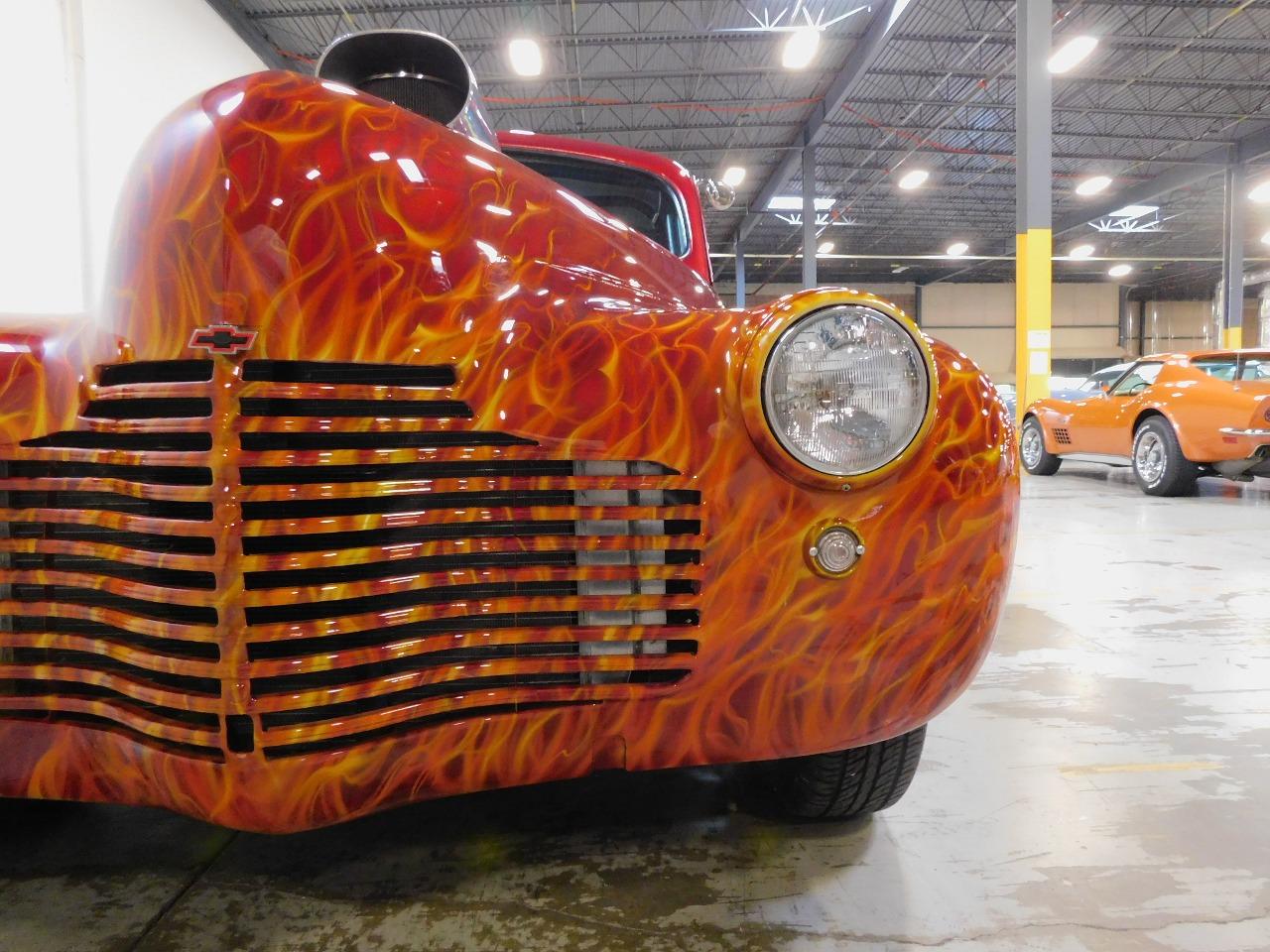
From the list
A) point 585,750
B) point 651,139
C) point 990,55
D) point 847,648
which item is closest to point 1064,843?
point 847,648

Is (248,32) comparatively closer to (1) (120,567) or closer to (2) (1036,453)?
(2) (1036,453)

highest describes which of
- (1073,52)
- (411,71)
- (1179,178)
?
(1179,178)

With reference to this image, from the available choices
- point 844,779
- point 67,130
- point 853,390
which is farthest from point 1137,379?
point 67,130

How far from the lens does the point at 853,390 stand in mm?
1133

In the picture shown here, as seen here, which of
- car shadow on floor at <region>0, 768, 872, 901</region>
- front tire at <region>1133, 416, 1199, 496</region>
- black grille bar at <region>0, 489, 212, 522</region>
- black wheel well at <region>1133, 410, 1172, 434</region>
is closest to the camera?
black grille bar at <region>0, 489, 212, 522</region>

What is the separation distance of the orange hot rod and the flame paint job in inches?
239

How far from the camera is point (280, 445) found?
99 cm

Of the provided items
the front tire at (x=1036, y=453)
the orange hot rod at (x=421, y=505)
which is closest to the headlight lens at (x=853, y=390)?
the orange hot rod at (x=421, y=505)

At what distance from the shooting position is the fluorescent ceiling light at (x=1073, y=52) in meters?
10.4

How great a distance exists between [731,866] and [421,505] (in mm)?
846

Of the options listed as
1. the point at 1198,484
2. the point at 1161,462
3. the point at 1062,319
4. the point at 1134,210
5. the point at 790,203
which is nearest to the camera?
the point at 1161,462

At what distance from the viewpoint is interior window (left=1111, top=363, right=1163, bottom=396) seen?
679 centimetres

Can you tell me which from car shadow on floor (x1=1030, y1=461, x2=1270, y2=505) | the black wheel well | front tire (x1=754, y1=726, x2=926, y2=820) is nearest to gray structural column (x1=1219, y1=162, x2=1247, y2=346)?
car shadow on floor (x1=1030, y1=461, x2=1270, y2=505)

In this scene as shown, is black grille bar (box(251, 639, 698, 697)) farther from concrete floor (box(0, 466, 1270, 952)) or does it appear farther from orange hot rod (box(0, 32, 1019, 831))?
concrete floor (box(0, 466, 1270, 952))
